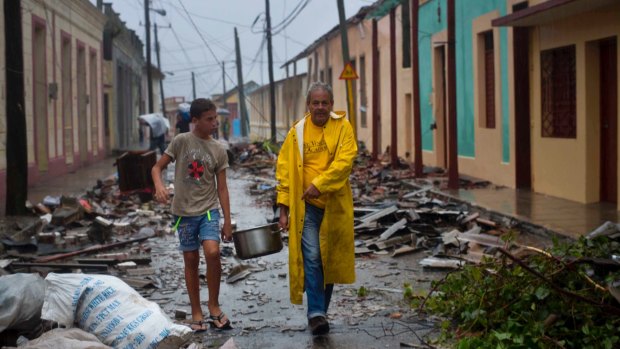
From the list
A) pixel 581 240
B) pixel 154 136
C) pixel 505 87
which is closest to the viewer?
pixel 581 240

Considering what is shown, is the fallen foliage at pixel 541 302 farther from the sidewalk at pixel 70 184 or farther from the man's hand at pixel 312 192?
the sidewalk at pixel 70 184

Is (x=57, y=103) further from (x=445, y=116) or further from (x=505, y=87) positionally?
(x=505, y=87)

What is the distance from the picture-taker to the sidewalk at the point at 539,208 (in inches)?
431

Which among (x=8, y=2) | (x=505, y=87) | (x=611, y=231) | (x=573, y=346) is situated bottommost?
(x=573, y=346)

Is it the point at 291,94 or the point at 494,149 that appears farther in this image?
the point at 291,94

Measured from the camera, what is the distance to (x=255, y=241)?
649 cm

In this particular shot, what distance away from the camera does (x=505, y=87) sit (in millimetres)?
16688

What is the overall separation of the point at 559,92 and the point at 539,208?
266 cm

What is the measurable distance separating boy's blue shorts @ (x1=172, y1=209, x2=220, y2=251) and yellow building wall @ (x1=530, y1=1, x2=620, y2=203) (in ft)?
26.0

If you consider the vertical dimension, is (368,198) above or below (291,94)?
below

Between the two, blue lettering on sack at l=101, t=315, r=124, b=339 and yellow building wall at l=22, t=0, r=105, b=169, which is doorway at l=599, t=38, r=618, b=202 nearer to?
blue lettering on sack at l=101, t=315, r=124, b=339

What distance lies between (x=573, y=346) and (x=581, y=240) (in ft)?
3.71

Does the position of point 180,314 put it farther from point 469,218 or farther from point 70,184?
point 70,184

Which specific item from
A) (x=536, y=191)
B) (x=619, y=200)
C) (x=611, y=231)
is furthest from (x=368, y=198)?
(x=611, y=231)
